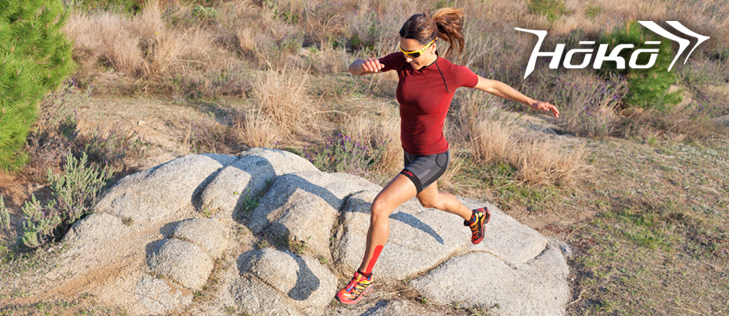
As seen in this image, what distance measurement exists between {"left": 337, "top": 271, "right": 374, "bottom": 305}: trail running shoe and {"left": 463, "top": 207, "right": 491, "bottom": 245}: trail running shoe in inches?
43.1

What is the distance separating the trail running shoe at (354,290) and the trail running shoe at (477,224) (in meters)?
1.09

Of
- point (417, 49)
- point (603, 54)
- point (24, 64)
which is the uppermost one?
point (417, 49)

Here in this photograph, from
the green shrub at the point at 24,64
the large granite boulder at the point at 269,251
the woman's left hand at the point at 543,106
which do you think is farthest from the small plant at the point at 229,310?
the green shrub at the point at 24,64

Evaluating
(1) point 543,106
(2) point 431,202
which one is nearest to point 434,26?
(1) point 543,106

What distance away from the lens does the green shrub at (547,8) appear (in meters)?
12.9

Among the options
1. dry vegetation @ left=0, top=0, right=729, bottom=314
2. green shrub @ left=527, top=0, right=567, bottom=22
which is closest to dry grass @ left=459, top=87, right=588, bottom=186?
dry vegetation @ left=0, top=0, right=729, bottom=314

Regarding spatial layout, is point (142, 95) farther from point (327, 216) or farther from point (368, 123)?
point (327, 216)

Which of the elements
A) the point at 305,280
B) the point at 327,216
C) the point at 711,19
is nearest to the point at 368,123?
the point at 327,216

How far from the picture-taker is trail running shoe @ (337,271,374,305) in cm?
336

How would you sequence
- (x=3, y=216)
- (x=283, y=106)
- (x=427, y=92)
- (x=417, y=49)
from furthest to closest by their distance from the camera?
(x=283, y=106), (x=3, y=216), (x=427, y=92), (x=417, y=49)

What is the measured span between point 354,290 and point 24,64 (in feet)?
11.1

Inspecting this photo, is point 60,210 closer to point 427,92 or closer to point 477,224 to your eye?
point 427,92

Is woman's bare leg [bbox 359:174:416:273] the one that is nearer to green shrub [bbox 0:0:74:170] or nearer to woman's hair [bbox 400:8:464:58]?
woman's hair [bbox 400:8:464:58]

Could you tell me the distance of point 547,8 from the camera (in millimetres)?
13164
